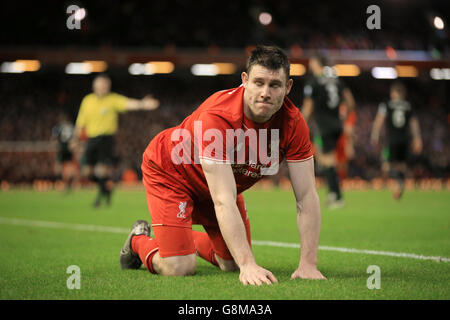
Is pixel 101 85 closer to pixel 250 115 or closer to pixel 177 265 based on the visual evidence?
pixel 177 265

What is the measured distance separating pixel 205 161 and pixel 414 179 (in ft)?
69.8

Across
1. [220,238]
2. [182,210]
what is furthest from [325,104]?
[182,210]

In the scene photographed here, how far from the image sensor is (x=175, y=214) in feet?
14.1

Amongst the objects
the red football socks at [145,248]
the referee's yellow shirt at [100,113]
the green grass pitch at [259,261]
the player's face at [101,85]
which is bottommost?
the green grass pitch at [259,261]

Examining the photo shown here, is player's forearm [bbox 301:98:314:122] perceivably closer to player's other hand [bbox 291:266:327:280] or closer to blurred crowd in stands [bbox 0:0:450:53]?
player's other hand [bbox 291:266:327:280]

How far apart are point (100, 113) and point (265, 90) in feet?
27.3

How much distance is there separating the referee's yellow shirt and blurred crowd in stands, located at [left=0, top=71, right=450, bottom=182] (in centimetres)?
1332

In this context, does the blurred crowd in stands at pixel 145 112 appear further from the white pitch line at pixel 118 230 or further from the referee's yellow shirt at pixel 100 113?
the white pitch line at pixel 118 230

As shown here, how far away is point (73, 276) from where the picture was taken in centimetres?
418

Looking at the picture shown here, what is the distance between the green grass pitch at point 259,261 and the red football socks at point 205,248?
3.4 inches

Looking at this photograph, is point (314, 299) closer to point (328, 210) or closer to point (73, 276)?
point (73, 276)

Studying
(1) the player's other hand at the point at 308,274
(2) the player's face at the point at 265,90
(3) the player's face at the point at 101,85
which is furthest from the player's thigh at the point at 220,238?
(3) the player's face at the point at 101,85

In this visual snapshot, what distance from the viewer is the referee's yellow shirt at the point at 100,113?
11.5 metres

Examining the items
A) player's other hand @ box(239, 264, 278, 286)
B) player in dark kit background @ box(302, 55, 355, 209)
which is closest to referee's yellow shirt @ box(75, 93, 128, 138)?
player in dark kit background @ box(302, 55, 355, 209)
